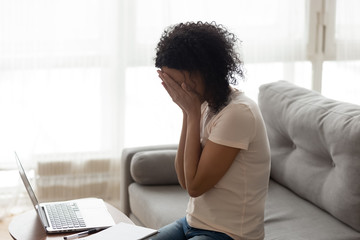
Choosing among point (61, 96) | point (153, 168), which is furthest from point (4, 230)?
point (153, 168)

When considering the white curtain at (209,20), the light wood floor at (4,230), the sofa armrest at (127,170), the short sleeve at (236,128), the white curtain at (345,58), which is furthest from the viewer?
the white curtain at (345,58)

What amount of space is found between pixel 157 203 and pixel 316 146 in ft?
2.35

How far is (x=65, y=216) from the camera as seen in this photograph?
2131 mm

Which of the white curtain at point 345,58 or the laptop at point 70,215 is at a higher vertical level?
the white curtain at point 345,58

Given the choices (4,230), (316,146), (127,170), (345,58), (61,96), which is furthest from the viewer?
(345,58)

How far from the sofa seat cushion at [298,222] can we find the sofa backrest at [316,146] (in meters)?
0.03

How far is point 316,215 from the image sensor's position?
2.53m

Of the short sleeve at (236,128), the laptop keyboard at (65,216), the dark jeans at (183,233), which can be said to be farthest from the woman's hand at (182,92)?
the laptop keyboard at (65,216)

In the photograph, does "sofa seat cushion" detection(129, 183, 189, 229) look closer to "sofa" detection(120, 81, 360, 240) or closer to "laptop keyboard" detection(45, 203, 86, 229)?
"sofa" detection(120, 81, 360, 240)

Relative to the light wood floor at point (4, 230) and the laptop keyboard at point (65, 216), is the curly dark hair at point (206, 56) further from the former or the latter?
the light wood floor at point (4, 230)

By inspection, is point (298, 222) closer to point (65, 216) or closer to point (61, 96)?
point (65, 216)

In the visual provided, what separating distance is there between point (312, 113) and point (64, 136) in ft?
5.10

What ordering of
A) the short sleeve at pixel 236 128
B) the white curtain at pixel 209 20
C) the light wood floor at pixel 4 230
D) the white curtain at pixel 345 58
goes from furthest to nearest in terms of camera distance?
the white curtain at pixel 345 58, the white curtain at pixel 209 20, the light wood floor at pixel 4 230, the short sleeve at pixel 236 128

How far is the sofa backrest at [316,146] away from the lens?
2.37 m
